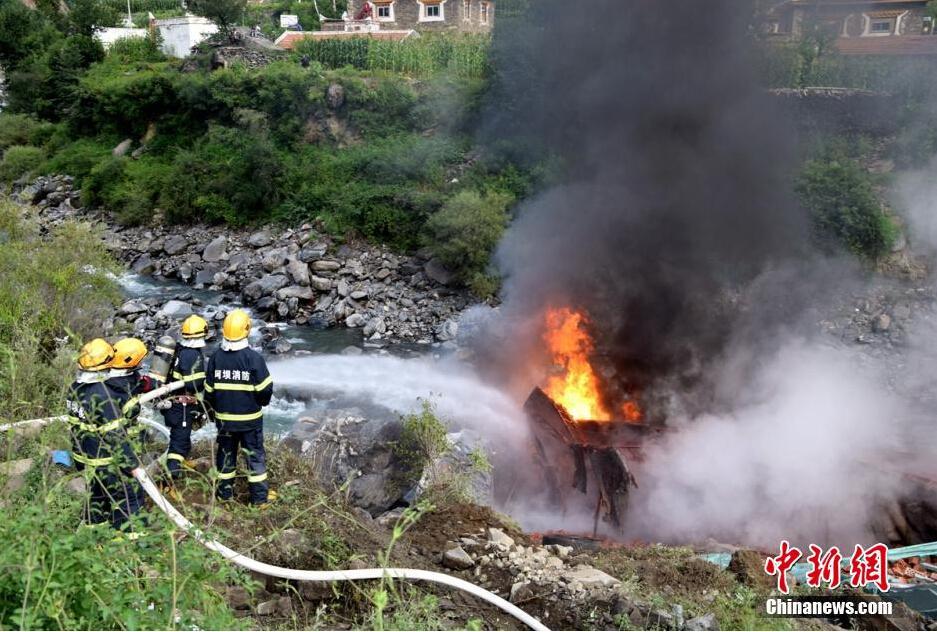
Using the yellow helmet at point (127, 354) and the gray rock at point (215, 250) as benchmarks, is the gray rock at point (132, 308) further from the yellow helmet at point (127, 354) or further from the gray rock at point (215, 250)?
the yellow helmet at point (127, 354)

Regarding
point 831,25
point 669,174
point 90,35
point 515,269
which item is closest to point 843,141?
point 831,25

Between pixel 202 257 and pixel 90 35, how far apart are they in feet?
63.9

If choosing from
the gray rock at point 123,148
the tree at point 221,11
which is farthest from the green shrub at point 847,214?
the gray rock at point 123,148

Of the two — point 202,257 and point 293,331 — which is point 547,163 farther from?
point 202,257

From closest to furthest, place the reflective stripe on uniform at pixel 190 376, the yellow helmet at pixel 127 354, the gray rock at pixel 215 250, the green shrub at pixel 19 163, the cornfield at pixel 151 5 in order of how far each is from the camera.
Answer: the yellow helmet at pixel 127 354 < the reflective stripe on uniform at pixel 190 376 < the gray rock at pixel 215 250 < the green shrub at pixel 19 163 < the cornfield at pixel 151 5

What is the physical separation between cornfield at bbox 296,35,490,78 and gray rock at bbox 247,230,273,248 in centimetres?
969

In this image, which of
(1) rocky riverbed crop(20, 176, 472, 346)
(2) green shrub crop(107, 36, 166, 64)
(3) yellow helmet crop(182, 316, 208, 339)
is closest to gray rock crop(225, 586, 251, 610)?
(3) yellow helmet crop(182, 316, 208, 339)

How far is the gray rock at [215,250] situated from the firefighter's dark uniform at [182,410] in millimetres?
15915

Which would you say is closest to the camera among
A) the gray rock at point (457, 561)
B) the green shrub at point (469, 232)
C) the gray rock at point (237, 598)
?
the gray rock at point (237, 598)

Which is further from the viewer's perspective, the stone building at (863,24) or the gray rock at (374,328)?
the stone building at (863,24)

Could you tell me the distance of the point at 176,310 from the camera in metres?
17.6

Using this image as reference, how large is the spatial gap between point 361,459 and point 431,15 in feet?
96.5

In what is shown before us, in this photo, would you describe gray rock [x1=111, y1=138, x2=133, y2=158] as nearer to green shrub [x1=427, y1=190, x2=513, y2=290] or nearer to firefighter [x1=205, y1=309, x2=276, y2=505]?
green shrub [x1=427, y1=190, x2=513, y2=290]

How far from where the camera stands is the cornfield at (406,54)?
27.0 metres
